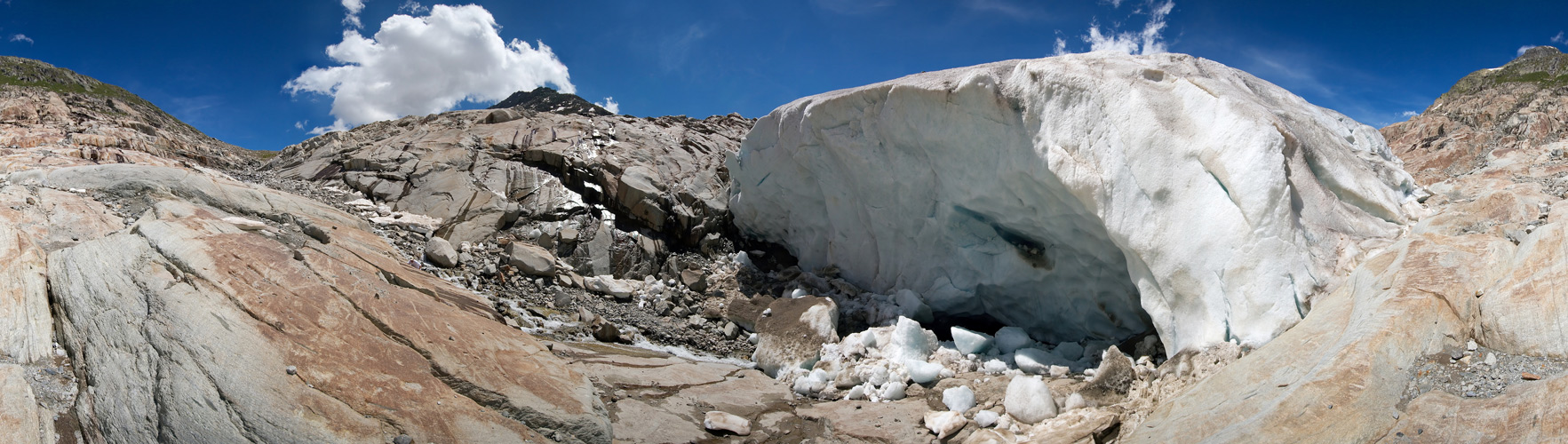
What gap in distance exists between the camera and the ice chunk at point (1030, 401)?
22.9ft

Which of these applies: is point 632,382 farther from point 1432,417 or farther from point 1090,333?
point 1432,417

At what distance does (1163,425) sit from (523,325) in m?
8.96

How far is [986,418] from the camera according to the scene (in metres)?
7.16

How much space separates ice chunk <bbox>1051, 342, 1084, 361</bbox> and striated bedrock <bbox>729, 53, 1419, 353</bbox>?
1.56 feet

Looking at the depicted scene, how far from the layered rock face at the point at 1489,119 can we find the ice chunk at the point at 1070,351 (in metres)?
6.37

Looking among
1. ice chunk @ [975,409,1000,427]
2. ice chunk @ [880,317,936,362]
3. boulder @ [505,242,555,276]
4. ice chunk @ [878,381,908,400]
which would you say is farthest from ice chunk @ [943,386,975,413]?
boulder @ [505,242,555,276]

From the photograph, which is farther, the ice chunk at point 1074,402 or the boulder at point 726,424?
the boulder at point 726,424

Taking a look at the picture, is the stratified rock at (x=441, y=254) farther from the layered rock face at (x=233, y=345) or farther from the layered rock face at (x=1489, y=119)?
the layered rock face at (x=1489, y=119)

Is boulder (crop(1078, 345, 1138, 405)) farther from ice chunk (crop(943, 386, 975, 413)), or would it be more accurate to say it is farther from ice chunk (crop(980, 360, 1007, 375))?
ice chunk (crop(980, 360, 1007, 375))

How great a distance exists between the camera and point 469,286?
11.8 meters

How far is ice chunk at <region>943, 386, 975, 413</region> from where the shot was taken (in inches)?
303

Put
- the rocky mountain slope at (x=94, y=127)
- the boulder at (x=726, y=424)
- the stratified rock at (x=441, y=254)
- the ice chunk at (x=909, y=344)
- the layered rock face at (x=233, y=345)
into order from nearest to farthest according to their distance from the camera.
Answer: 1. the layered rock face at (x=233, y=345)
2. the boulder at (x=726, y=424)
3. the ice chunk at (x=909, y=344)
4. the stratified rock at (x=441, y=254)
5. the rocky mountain slope at (x=94, y=127)

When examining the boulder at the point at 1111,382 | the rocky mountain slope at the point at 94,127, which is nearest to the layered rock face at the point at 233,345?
the boulder at the point at 1111,382

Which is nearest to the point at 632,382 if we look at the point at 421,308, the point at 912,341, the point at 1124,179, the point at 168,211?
the point at 421,308
